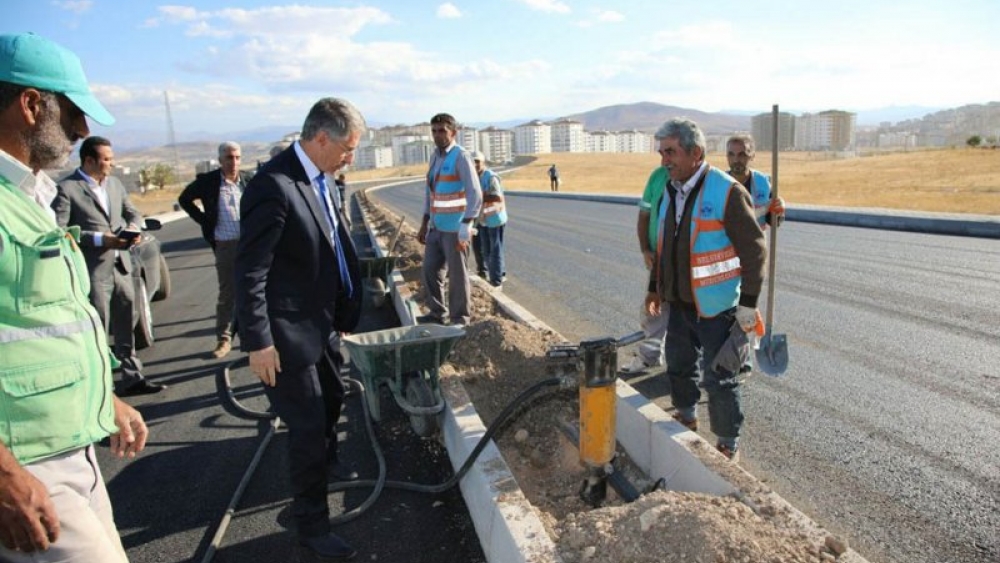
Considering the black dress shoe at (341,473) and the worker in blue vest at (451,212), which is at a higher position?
the worker in blue vest at (451,212)

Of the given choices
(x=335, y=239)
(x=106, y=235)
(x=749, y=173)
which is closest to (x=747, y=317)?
(x=335, y=239)

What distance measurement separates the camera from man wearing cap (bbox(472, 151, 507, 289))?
892 centimetres

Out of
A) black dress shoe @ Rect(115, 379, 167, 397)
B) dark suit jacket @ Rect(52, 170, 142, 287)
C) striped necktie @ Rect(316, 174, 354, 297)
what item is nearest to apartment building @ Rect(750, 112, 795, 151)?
striped necktie @ Rect(316, 174, 354, 297)

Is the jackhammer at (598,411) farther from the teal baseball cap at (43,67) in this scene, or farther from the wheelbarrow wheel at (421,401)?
the teal baseball cap at (43,67)

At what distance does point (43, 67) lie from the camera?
1768mm

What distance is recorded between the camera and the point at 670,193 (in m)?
3.98

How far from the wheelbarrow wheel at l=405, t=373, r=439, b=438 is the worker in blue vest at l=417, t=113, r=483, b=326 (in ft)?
5.33

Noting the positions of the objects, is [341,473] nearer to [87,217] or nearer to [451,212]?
[451,212]

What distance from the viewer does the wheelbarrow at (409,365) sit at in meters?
4.07

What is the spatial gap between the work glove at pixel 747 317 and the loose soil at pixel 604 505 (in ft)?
2.51

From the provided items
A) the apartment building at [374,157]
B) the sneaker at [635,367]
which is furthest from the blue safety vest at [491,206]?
the apartment building at [374,157]

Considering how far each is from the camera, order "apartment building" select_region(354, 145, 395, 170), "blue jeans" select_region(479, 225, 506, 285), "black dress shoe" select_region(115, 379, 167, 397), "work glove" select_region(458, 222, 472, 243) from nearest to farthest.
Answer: "black dress shoe" select_region(115, 379, 167, 397), "work glove" select_region(458, 222, 472, 243), "blue jeans" select_region(479, 225, 506, 285), "apartment building" select_region(354, 145, 395, 170)

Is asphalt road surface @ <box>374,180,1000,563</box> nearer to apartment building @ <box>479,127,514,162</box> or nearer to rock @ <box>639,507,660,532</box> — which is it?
rock @ <box>639,507,660,532</box>

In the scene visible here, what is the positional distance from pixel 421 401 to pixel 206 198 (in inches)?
135
